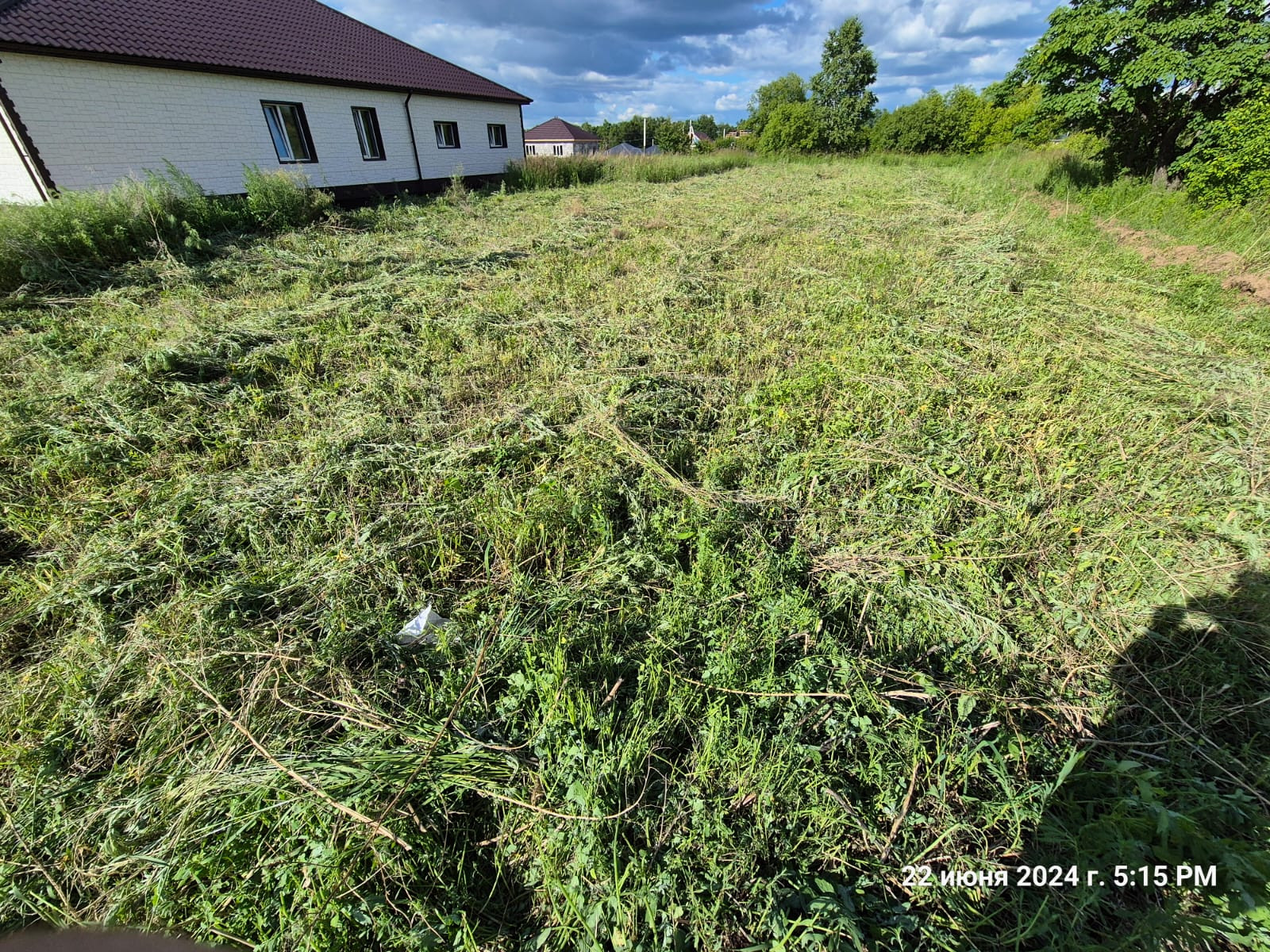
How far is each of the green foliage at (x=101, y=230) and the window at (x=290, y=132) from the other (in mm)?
3538

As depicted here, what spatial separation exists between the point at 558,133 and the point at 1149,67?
55.2m

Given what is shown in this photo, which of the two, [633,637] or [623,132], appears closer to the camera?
[633,637]

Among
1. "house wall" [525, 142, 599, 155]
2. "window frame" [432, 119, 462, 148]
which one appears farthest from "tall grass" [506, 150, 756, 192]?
"house wall" [525, 142, 599, 155]

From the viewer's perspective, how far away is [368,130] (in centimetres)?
1242

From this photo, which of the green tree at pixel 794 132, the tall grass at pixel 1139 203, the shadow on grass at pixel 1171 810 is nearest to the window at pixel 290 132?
the shadow on grass at pixel 1171 810

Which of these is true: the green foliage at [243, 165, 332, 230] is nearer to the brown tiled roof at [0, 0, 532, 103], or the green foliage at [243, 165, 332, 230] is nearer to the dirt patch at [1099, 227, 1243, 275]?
the brown tiled roof at [0, 0, 532, 103]

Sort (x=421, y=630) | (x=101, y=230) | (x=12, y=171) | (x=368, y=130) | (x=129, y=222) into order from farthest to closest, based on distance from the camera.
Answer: (x=368, y=130), (x=12, y=171), (x=129, y=222), (x=101, y=230), (x=421, y=630)

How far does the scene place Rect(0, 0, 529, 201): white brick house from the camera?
23.8 ft

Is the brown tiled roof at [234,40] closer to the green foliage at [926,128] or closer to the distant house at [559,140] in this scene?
the green foliage at [926,128]

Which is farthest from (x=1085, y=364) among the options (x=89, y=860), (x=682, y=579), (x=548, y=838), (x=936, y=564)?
(x=89, y=860)

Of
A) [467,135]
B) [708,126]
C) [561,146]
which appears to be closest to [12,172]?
[467,135]

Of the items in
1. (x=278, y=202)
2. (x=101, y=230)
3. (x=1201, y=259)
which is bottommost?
(x=1201, y=259)
